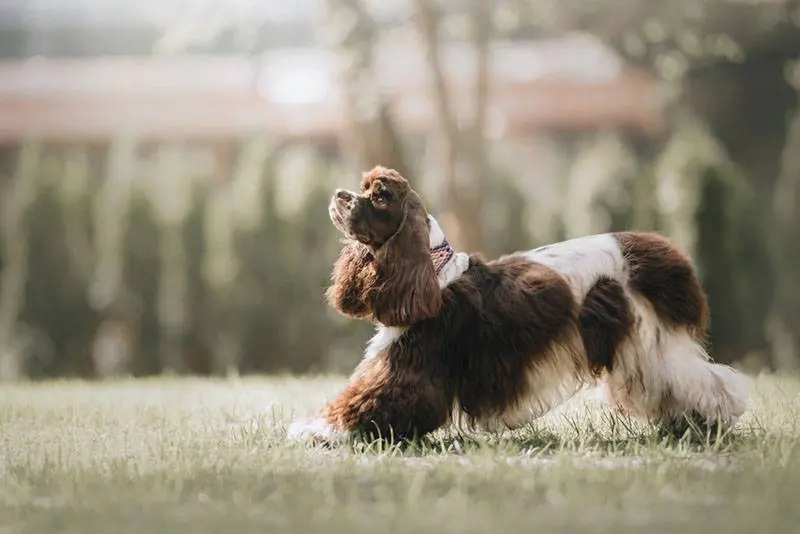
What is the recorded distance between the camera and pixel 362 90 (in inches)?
396

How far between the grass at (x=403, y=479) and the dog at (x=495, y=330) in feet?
0.58

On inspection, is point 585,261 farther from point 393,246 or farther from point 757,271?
point 757,271

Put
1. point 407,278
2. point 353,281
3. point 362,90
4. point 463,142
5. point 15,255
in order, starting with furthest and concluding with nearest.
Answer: point 463,142 < point 15,255 < point 362,90 < point 353,281 < point 407,278

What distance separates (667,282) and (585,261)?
0.39 m

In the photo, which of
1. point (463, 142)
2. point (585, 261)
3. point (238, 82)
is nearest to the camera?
point (585, 261)

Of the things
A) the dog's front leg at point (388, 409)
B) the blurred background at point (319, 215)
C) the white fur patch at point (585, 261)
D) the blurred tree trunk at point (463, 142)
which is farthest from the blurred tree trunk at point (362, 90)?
the dog's front leg at point (388, 409)

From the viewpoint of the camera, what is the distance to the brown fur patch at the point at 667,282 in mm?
5121

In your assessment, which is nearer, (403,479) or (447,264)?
(403,479)

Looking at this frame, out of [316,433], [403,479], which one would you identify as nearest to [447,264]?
[316,433]

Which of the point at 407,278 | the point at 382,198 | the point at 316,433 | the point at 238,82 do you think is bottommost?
the point at 316,433

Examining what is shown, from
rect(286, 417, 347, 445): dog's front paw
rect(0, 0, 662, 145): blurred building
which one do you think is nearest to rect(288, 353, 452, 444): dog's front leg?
rect(286, 417, 347, 445): dog's front paw

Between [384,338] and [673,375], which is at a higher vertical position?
[384,338]

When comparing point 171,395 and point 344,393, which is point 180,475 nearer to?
point 344,393

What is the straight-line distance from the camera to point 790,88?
14.2 m
